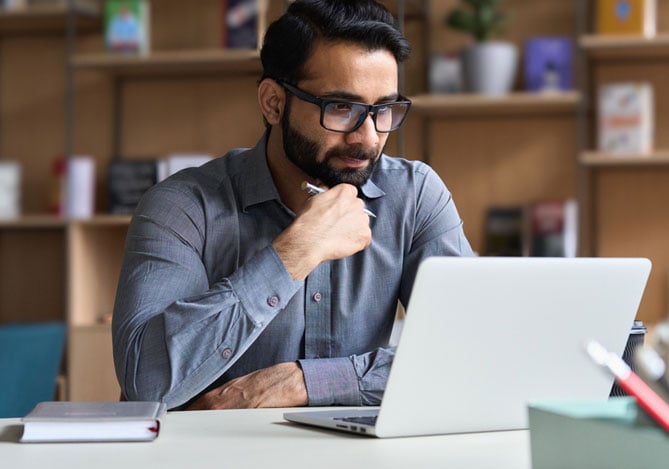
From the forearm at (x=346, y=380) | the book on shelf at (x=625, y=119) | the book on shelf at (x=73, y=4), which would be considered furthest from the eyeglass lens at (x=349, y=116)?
the book on shelf at (x=73, y=4)

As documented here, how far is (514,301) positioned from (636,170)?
2590 millimetres

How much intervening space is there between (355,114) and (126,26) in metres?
2.05

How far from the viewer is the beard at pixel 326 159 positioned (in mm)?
1804

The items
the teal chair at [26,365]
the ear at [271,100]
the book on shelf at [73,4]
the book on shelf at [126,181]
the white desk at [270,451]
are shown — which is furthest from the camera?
the book on shelf at [73,4]

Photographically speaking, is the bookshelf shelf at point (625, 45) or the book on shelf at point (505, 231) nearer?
the bookshelf shelf at point (625, 45)

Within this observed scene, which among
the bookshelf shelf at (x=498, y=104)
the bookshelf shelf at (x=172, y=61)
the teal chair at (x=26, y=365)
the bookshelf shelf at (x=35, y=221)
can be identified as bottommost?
the teal chair at (x=26, y=365)

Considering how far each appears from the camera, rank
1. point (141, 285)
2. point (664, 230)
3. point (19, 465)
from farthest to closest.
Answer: point (664, 230) < point (141, 285) < point (19, 465)

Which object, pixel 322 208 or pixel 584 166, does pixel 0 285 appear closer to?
pixel 584 166

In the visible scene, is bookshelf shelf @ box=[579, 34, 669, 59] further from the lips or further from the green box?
the green box

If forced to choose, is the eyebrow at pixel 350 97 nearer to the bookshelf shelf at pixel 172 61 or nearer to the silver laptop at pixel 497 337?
the silver laptop at pixel 497 337

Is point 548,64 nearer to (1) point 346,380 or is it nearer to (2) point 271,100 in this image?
(2) point 271,100

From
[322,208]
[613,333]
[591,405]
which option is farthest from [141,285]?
[591,405]

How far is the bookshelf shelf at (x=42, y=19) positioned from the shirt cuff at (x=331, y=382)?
2503 millimetres

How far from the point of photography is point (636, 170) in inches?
139
